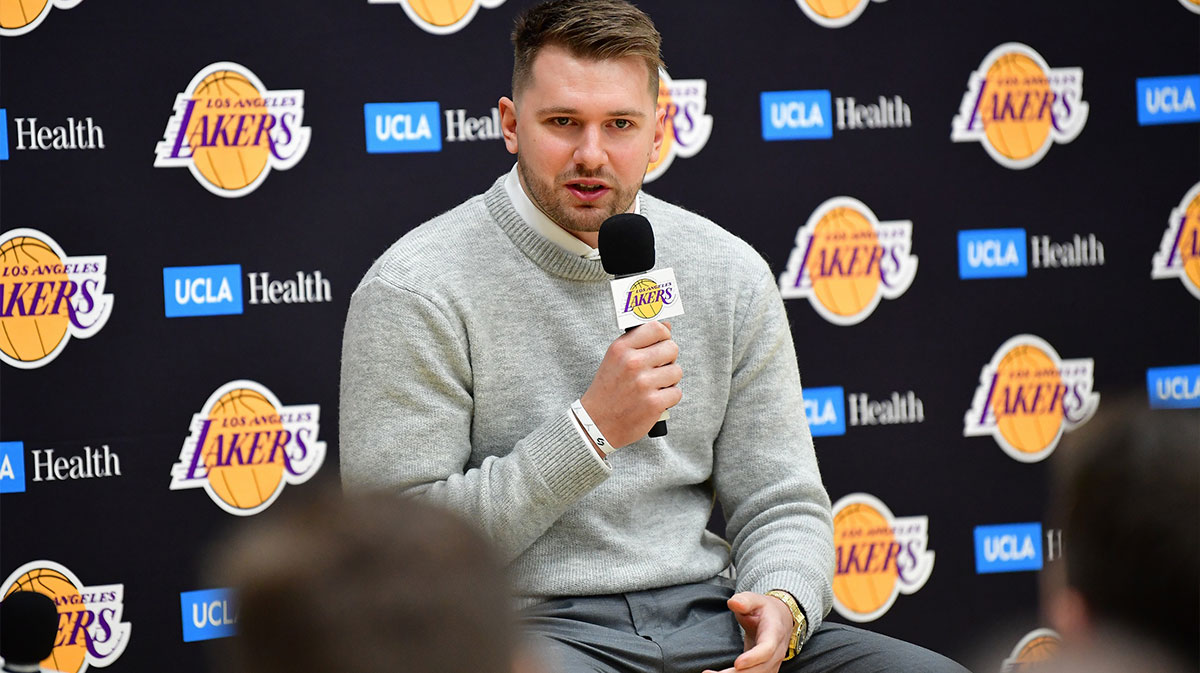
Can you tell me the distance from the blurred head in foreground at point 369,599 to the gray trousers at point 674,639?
3.13ft

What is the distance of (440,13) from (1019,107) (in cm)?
145

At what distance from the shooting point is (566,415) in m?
1.78

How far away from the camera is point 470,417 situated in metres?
1.92

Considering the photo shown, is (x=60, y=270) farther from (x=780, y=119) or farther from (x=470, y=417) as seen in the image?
(x=780, y=119)

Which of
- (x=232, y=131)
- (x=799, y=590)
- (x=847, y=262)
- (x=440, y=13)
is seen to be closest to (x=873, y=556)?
(x=847, y=262)

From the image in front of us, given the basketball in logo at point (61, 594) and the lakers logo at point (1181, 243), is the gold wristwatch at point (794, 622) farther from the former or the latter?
the lakers logo at point (1181, 243)

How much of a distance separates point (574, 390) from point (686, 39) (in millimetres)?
1222

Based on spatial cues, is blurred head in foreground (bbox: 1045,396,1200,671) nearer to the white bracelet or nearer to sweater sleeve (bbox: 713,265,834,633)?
the white bracelet

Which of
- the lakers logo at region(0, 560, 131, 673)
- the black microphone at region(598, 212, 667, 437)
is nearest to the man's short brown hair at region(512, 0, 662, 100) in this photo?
the black microphone at region(598, 212, 667, 437)

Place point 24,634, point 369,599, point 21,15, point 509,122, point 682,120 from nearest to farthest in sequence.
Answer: point 369,599
point 24,634
point 509,122
point 21,15
point 682,120

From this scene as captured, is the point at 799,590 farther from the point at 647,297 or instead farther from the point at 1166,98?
the point at 1166,98

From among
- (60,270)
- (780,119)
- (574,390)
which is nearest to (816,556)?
(574,390)

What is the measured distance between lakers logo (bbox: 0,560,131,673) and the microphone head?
1.57 metres

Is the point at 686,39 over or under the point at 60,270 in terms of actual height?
over
